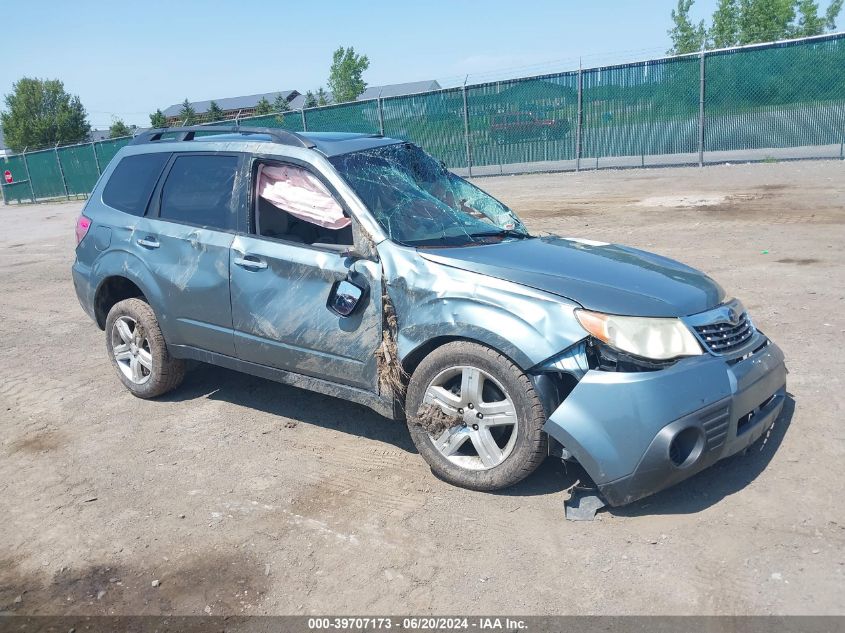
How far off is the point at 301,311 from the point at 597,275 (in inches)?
68.9

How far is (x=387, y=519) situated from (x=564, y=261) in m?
1.71

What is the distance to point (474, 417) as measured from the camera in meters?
3.93

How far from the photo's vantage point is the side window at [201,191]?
5.05 metres

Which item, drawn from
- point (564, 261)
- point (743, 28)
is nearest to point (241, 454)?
point (564, 261)

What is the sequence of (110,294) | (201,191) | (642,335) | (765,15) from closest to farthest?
1. (642,335)
2. (201,191)
3. (110,294)
4. (765,15)

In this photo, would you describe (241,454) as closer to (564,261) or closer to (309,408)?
(309,408)

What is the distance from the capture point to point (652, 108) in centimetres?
1925

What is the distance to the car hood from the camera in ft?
12.3

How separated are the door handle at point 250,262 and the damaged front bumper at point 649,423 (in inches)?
83.4

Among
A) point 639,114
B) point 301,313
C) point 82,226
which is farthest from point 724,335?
point 639,114

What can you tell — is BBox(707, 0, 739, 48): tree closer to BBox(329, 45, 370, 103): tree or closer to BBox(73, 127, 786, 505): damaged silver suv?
BBox(329, 45, 370, 103): tree

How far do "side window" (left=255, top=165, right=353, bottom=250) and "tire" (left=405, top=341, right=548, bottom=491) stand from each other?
1009mm

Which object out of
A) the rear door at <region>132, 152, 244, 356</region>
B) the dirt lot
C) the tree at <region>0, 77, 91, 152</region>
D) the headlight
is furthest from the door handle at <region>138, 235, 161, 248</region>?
the tree at <region>0, 77, 91, 152</region>

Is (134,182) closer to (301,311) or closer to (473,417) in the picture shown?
(301,311)
